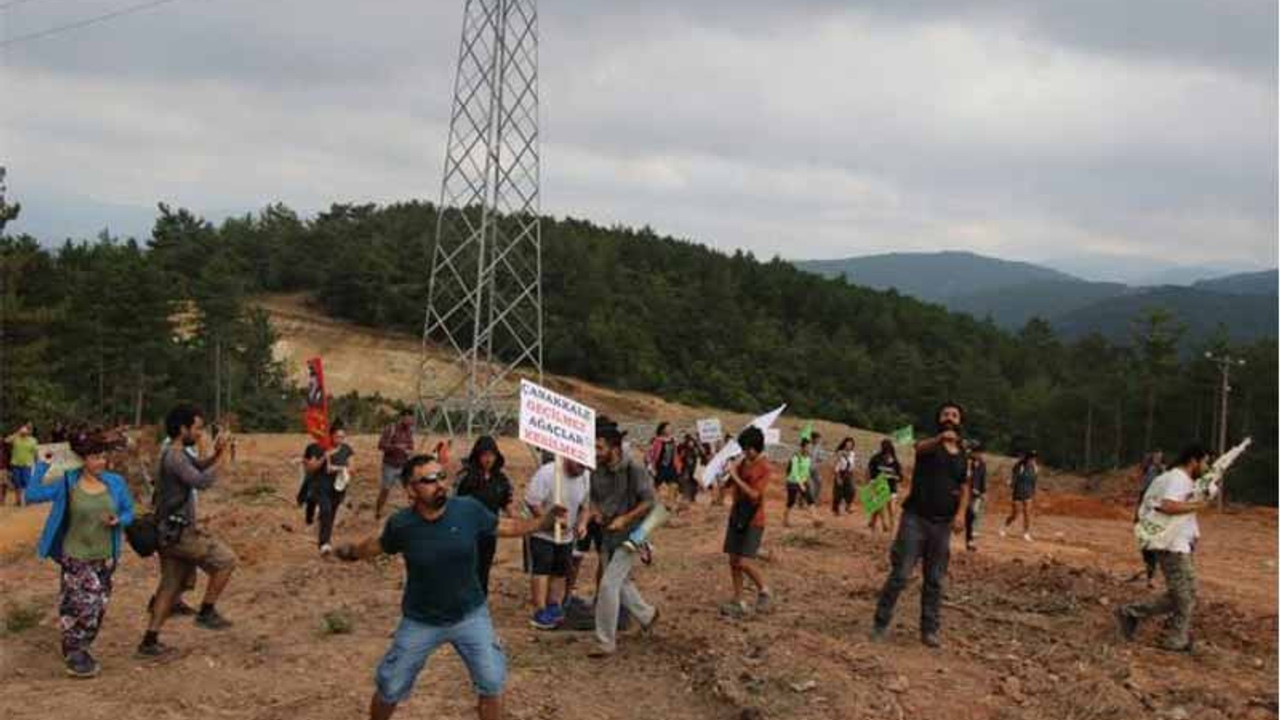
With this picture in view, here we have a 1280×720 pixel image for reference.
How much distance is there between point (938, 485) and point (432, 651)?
430 cm

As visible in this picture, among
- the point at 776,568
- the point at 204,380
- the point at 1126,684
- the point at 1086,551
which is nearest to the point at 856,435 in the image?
the point at 204,380

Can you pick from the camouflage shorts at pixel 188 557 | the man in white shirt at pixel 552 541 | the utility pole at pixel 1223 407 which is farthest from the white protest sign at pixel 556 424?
the utility pole at pixel 1223 407

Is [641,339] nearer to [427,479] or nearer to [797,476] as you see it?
[797,476]

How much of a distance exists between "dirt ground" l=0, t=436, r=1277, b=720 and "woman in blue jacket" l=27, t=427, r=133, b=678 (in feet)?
1.21

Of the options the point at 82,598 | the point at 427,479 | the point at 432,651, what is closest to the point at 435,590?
the point at 432,651

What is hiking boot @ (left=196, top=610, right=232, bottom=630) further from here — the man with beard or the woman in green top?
the woman in green top

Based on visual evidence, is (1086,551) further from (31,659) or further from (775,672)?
(31,659)

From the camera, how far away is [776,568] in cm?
1241

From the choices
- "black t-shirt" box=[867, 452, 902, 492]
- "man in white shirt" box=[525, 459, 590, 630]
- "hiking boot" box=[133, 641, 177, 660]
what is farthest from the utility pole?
"hiking boot" box=[133, 641, 177, 660]

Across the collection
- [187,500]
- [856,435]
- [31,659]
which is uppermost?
[187,500]

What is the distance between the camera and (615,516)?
850 centimetres

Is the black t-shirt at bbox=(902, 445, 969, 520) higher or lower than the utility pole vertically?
higher

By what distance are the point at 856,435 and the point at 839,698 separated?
2271 inches

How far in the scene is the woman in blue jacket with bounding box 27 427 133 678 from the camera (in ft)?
25.5
